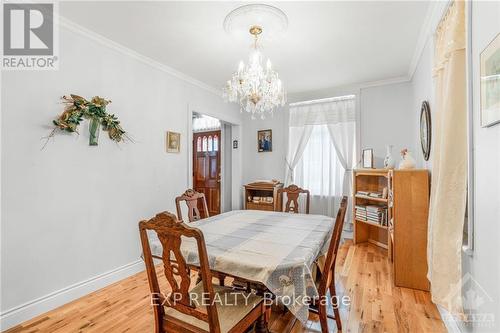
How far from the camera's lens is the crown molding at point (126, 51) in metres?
2.20

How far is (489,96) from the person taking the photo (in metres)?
1.12

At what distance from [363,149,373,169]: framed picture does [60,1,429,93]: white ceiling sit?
3.75 feet

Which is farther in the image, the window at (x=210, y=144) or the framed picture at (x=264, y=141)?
the window at (x=210, y=144)

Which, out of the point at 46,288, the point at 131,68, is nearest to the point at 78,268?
the point at 46,288

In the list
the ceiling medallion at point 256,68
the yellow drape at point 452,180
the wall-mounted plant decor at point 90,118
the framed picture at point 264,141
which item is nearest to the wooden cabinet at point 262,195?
the framed picture at point 264,141

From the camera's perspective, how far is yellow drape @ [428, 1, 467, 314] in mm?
1494

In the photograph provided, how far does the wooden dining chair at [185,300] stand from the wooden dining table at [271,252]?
19cm

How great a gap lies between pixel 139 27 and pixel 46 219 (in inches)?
76.2

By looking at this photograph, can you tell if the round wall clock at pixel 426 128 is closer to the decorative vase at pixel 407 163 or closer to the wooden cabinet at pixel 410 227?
the decorative vase at pixel 407 163

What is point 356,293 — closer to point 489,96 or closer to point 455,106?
point 455,106

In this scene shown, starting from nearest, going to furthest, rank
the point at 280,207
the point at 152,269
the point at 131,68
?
the point at 152,269, the point at 131,68, the point at 280,207

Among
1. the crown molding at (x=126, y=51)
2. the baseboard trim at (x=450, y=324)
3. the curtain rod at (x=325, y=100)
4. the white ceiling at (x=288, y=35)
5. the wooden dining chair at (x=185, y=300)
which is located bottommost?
the baseboard trim at (x=450, y=324)

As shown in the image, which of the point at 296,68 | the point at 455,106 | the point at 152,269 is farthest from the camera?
the point at 296,68

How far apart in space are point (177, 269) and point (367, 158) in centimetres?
338
